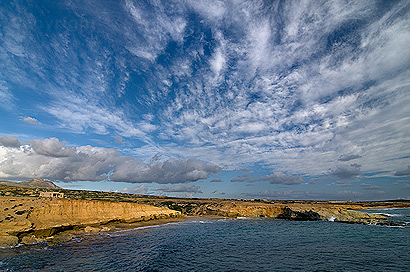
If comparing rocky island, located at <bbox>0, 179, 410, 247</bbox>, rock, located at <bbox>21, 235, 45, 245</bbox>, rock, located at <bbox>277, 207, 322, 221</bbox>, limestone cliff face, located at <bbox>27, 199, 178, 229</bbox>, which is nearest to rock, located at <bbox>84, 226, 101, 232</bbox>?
rocky island, located at <bbox>0, 179, 410, 247</bbox>

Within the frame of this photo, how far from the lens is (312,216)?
62.0 metres

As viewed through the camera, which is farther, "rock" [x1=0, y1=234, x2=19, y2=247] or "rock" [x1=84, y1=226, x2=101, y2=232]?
"rock" [x1=84, y1=226, x2=101, y2=232]

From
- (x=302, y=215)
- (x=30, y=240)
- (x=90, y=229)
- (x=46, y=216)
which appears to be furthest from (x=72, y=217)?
(x=302, y=215)

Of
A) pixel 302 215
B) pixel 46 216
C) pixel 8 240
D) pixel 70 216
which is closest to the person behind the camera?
pixel 8 240

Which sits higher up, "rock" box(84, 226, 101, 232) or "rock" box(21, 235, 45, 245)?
"rock" box(21, 235, 45, 245)

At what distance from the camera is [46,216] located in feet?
109

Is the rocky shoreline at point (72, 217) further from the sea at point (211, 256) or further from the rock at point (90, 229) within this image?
the sea at point (211, 256)

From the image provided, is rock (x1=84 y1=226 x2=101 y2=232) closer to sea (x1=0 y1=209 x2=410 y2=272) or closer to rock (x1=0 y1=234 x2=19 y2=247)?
sea (x1=0 y1=209 x2=410 y2=272)

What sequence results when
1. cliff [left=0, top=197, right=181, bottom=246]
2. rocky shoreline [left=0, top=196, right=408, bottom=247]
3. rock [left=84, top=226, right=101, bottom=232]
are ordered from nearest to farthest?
1. cliff [left=0, top=197, right=181, bottom=246]
2. rocky shoreline [left=0, top=196, right=408, bottom=247]
3. rock [left=84, top=226, right=101, bottom=232]

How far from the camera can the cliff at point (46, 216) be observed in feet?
88.1

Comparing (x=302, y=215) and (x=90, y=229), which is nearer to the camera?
(x=90, y=229)

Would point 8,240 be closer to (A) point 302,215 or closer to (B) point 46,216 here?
(B) point 46,216

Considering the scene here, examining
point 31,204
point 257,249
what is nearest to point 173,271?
point 257,249

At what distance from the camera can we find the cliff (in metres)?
26.9
